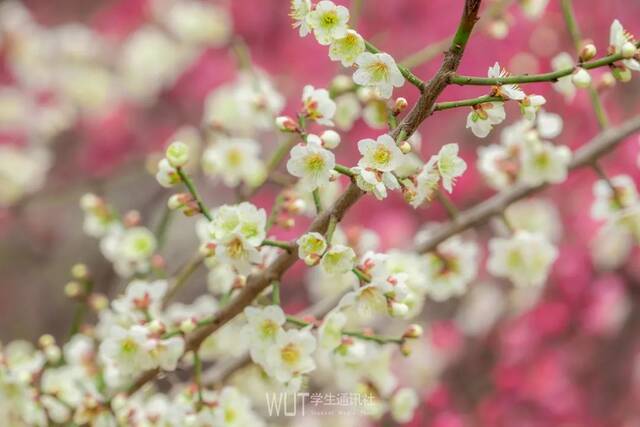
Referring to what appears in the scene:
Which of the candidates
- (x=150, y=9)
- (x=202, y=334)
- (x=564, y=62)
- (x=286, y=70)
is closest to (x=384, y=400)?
(x=202, y=334)

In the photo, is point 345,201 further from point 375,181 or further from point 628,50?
point 628,50

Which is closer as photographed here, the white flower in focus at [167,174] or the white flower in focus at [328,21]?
the white flower in focus at [328,21]

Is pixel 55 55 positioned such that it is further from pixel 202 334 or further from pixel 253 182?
pixel 202 334

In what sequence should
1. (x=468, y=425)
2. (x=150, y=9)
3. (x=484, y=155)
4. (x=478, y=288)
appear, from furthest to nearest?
(x=150, y=9), (x=478, y=288), (x=468, y=425), (x=484, y=155)

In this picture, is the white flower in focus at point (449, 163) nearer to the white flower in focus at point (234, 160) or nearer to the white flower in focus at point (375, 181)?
the white flower in focus at point (375, 181)

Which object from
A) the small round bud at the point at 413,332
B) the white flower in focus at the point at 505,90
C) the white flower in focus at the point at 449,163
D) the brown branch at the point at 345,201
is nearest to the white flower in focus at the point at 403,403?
the small round bud at the point at 413,332

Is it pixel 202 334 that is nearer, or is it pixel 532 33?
pixel 202 334

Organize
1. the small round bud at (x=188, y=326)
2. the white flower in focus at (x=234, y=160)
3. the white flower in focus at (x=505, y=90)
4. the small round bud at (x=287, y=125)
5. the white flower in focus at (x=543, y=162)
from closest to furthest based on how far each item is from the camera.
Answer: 1. the white flower in focus at (x=505, y=90)
2. the small round bud at (x=287, y=125)
3. the small round bud at (x=188, y=326)
4. the white flower in focus at (x=543, y=162)
5. the white flower in focus at (x=234, y=160)

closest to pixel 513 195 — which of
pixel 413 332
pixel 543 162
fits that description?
pixel 543 162
